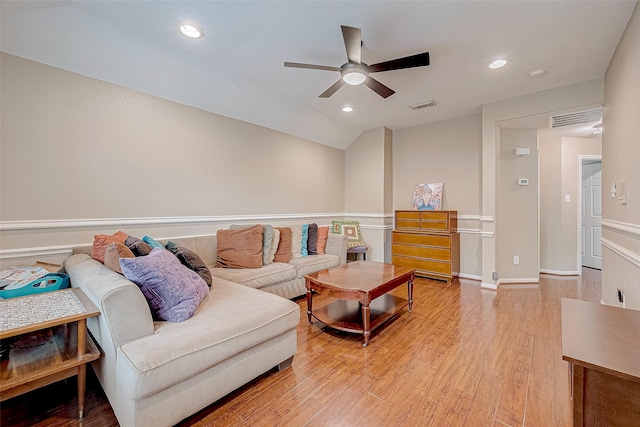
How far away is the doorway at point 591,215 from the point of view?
4953 millimetres

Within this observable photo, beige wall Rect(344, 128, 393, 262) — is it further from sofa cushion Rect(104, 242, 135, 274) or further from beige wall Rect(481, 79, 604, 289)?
sofa cushion Rect(104, 242, 135, 274)

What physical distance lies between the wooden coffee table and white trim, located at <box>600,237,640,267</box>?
157 cm

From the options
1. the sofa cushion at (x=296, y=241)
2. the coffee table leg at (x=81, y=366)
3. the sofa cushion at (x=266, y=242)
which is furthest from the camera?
the sofa cushion at (x=296, y=241)

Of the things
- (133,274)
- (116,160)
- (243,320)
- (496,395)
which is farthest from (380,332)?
(116,160)

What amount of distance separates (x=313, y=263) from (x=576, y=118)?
3929mm

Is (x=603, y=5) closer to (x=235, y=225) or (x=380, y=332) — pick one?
(x=380, y=332)

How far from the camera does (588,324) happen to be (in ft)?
3.89

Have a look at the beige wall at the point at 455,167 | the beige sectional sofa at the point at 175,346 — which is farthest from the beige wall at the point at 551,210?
the beige sectional sofa at the point at 175,346

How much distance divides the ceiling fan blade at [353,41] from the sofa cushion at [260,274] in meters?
2.20

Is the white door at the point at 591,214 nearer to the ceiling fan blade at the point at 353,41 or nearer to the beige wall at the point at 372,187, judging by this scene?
the beige wall at the point at 372,187

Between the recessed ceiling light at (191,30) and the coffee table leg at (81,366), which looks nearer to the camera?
the coffee table leg at (81,366)

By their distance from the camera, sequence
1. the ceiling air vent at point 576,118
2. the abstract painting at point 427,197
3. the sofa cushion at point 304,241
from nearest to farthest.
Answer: the ceiling air vent at point 576,118, the sofa cushion at point 304,241, the abstract painting at point 427,197

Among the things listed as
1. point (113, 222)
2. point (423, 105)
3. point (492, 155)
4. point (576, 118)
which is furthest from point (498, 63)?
point (113, 222)

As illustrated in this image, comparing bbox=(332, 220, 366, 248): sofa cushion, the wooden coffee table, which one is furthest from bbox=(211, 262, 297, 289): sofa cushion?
bbox=(332, 220, 366, 248): sofa cushion
